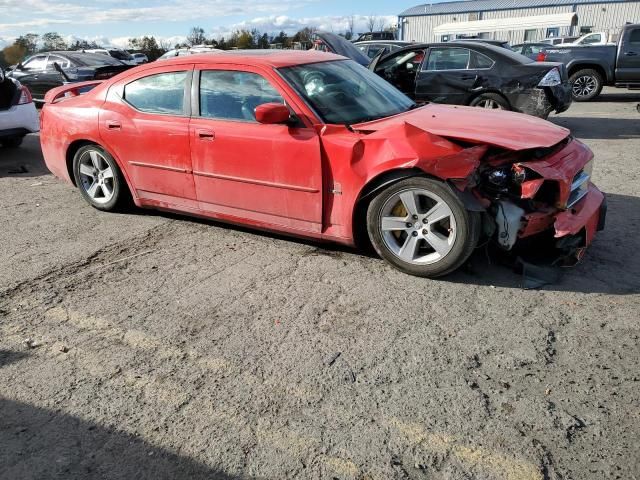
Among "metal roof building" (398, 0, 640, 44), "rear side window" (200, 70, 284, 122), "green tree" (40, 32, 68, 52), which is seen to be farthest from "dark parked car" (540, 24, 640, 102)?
"green tree" (40, 32, 68, 52)

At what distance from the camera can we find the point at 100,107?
5055 mm

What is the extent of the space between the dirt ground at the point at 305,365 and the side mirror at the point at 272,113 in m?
1.08

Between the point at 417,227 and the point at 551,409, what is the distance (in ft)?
5.14

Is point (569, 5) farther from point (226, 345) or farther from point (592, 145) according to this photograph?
point (226, 345)

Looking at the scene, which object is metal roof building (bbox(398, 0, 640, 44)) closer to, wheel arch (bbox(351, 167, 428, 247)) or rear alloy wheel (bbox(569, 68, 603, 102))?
rear alloy wheel (bbox(569, 68, 603, 102))

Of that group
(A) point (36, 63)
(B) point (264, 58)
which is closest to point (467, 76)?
(B) point (264, 58)

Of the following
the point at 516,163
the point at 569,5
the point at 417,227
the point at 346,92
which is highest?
the point at 569,5

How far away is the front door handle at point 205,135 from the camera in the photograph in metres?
4.34

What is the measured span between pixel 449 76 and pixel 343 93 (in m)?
5.40

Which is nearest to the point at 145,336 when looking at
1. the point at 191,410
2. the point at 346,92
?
the point at 191,410

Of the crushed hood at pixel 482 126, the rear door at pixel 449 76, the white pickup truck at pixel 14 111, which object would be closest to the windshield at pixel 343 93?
the crushed hood at pixel 482 126

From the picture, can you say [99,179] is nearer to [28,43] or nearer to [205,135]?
[205,135]

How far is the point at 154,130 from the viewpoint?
464 centimetres

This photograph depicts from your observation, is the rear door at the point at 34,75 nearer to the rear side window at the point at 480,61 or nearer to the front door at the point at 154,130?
the front door at the point at 154,130
